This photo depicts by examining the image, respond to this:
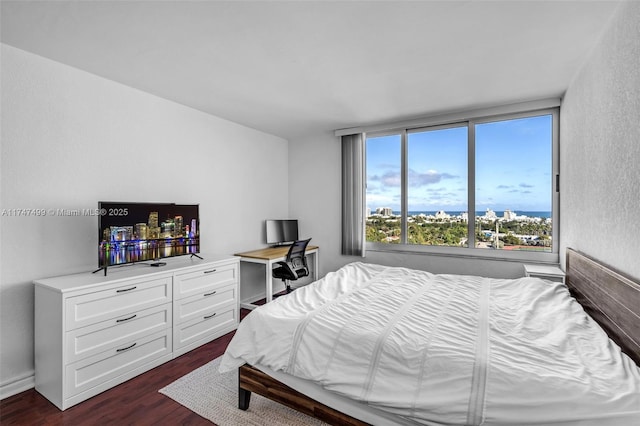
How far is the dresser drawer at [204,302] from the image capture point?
2.86 metres

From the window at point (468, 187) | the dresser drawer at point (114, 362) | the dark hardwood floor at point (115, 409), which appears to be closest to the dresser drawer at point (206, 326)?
the dresser drawer at point (114, 362)

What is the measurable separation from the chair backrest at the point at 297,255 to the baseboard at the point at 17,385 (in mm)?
2526

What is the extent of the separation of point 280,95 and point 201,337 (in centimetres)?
267

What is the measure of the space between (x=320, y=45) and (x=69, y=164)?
234cm

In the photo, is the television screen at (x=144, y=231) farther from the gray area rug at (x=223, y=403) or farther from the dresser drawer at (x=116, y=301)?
the gray area rug at (x=223, y=403)

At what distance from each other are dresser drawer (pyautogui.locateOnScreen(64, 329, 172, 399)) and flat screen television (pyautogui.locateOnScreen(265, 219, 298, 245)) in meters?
2.21

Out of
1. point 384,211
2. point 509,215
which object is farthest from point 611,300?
point 384,211

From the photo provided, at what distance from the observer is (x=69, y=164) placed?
2.58 metres

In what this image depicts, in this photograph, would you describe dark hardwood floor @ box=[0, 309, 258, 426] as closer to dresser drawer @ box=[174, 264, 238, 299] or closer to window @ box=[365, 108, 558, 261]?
dresser drawer @ box=[174, 264, 238, 299]

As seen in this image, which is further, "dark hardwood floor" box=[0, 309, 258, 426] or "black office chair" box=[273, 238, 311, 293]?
"black office chair" box=[273, 238, 311, 293]

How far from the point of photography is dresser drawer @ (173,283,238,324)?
2.86 metres

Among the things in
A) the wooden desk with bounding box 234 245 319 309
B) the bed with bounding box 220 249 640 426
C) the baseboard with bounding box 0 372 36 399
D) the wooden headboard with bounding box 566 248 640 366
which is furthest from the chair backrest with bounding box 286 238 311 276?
the wooden headboard with bounding box 566 248 640 366

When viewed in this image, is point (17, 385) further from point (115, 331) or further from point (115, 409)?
point (115, 409)

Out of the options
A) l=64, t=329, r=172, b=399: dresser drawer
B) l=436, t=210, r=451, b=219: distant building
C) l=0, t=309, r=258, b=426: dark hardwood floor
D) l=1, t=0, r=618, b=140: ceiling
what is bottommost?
Answer: l=0, t=309, r=258, b=426: dark hardwood floor
